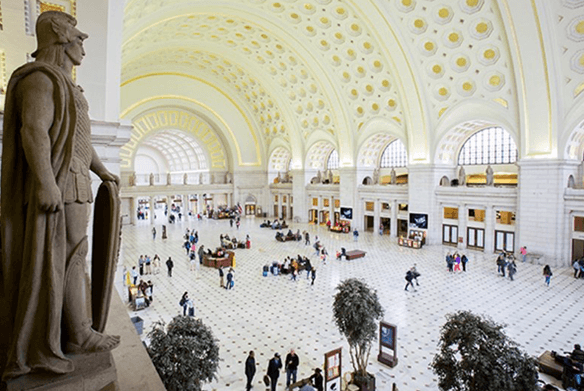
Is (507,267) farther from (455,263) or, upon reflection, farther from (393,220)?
(393,220)

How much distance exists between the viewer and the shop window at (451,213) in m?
22.2

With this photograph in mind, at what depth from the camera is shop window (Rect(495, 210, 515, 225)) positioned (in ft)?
64.1

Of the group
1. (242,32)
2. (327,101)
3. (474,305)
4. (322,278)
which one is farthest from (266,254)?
(242,32)

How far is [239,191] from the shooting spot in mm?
37156

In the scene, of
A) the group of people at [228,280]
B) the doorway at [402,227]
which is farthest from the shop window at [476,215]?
the group of people at [228,280]

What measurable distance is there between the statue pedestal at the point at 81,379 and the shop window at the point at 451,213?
22875 mm

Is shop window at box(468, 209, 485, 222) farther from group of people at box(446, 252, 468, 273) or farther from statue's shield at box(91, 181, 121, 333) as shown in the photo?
statue's shield at box(91, 181, 121, 333)

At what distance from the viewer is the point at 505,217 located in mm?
19703

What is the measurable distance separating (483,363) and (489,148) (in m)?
21.7

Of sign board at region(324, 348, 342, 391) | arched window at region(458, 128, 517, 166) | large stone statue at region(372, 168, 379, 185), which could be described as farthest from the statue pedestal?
large stone statue at region(372, 168, 379, 185)

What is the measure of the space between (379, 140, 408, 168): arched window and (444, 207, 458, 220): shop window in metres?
6.56

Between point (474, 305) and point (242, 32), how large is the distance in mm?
22649

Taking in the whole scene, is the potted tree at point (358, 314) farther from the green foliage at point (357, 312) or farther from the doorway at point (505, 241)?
the doorway at point (505, 241)

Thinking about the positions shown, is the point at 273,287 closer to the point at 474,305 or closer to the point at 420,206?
the point at 474,305
